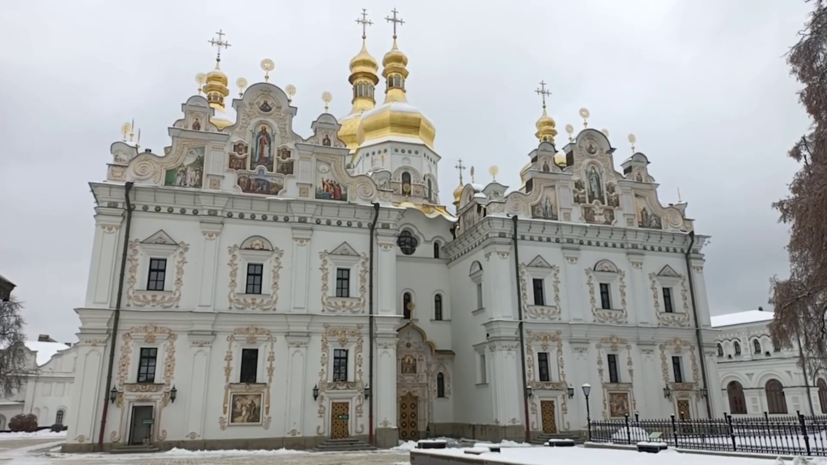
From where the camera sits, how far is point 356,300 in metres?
24.3

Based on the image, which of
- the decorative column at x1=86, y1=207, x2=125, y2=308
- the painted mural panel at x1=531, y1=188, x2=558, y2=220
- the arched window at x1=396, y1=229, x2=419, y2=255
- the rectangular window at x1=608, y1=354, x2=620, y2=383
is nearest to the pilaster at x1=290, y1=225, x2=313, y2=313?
the decorative column at x1=86, y1=207, x2=125, y2=308

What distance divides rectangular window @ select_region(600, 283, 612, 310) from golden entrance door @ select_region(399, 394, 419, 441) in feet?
29.7

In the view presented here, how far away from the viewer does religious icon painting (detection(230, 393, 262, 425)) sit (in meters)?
21.9

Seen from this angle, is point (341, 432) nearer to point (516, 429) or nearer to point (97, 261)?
point (516, 429)

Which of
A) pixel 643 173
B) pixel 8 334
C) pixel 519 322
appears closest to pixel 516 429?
pixel 519 322

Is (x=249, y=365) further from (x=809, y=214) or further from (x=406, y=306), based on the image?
(x=809, y=214)

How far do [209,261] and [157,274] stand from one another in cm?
180

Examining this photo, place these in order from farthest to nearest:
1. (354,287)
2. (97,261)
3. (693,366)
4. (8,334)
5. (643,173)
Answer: (8,334) → (643,173) → (693,366) → (354,287) → (97,261)

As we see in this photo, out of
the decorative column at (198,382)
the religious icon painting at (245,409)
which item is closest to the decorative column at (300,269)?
the decorative column at (198,382)

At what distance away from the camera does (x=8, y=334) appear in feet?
109

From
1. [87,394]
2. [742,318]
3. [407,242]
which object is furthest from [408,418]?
[742,318]

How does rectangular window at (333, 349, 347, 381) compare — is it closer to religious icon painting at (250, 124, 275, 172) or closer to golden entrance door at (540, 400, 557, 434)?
religious icon painting at (250, 124, 275, 172)

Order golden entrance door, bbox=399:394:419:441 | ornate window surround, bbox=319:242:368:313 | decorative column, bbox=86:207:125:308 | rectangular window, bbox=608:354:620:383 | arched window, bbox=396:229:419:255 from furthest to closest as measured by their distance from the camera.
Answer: arched window, bbox=396:229:419:255 < golden entrance door, bbox=399:394:419:441 < rectangular window, bbox=608:354:620:383 < ornate window surround, bbox=319:242:368:313 < decorative column, bbox=86:207:125:308

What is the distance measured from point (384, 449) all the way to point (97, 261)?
11.8 metres
